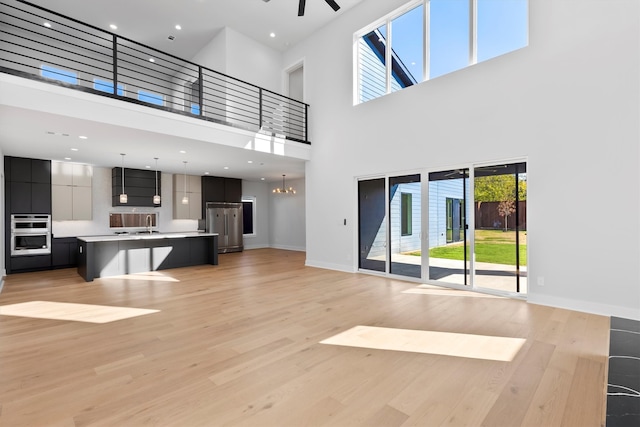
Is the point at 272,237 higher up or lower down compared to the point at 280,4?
lower down

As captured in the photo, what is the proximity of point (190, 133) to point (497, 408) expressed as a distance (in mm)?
5596

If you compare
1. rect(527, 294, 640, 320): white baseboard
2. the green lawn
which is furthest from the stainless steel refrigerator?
rect(527, 294, 640, 320): white baseboard

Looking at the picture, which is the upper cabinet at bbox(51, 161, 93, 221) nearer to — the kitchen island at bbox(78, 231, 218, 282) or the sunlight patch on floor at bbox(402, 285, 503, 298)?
the kitchen island at bbox(78, 231, 218, 282)

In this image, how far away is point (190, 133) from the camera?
5422 millimetres

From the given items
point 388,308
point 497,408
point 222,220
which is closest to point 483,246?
point 388,308

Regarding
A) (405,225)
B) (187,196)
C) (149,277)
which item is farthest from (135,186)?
(405,225)

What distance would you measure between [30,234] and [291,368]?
8.03m

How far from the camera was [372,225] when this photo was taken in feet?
21.6

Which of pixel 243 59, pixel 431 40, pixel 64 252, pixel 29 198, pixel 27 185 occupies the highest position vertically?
pixel 243 59

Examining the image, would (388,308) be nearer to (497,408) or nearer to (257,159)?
(497,408)

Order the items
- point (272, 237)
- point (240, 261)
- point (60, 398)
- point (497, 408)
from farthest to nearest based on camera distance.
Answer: point (272, 237) → point (240, 261) → point (60, 398) → point (497, 408)

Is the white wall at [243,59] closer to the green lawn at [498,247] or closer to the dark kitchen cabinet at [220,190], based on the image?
the dark kitchen cabinet at [220,190]

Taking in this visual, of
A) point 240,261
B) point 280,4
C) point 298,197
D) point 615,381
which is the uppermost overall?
point 280,4

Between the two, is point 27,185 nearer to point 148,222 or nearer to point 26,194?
point 26,194
